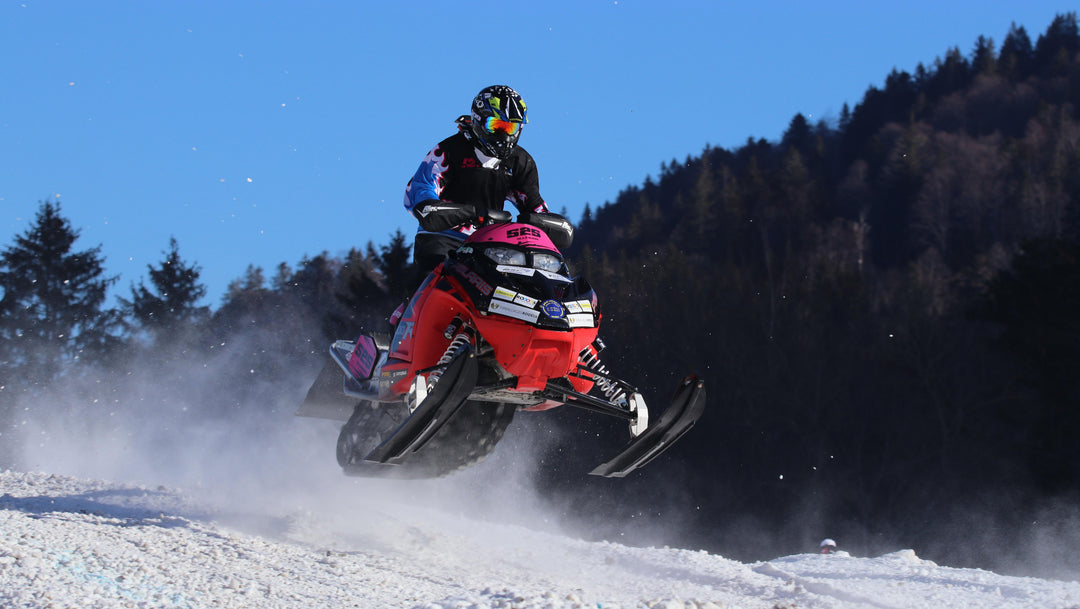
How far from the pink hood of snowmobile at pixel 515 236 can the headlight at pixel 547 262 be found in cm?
6

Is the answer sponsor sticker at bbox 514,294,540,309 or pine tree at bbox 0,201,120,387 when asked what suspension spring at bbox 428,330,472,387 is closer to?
sponsor sticker at bbox 514,294,540,309

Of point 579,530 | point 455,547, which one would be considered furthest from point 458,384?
point 579,530

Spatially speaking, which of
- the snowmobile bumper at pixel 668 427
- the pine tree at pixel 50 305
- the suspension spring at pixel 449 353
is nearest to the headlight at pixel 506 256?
the suspension spring at pixel 449 353

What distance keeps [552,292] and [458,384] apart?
2.66ft

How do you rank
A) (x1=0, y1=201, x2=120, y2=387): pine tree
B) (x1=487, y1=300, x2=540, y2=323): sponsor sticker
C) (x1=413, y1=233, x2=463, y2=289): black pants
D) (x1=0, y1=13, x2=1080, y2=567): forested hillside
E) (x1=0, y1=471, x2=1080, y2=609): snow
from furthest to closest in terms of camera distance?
(x1=0, y1=201, x2=120, y2=387): pine tree
(x1=0, y1=13, x2=1080, y2=567): forested hillside
(x1=413, y1=233, x2=463, y2=289): black pants
(x1=487, y1=300, x2=540, y2=323): sponsor sticker
(x1=0, y1=471, x2=1080, y2=609): snow

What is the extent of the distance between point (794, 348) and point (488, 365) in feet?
98.2

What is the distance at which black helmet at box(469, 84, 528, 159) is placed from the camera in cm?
656

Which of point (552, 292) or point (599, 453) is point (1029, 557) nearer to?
point (599, 453)

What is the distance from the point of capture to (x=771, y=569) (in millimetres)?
7137

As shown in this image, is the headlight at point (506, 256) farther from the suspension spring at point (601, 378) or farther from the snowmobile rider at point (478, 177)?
the suspension spring at point (601, 378)

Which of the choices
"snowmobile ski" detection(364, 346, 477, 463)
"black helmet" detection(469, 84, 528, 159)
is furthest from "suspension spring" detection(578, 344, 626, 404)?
"black helmet" detection(469, 84, 528, 159)

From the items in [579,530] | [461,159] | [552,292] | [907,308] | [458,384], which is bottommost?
[579,530]

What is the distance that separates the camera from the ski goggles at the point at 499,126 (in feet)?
21.6

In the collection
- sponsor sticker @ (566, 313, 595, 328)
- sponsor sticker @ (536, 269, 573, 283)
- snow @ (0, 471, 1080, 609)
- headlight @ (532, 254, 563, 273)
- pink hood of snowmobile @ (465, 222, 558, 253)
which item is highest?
pink hood of snowmobile @ (465, 222, 558, 253)
